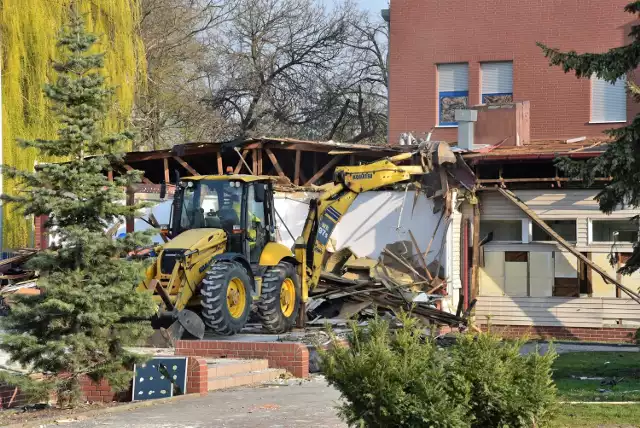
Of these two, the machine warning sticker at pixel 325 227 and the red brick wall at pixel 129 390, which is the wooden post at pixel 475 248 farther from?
the red brick wall at pixel 129 390

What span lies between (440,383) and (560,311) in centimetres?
1839

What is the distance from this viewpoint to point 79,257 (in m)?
13.2

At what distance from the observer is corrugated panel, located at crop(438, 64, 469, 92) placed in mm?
32969

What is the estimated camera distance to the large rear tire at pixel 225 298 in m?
18.5

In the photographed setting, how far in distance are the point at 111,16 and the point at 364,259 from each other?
39.5ft

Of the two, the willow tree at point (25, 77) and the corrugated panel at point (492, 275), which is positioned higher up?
the willow tree at point (25, 77)

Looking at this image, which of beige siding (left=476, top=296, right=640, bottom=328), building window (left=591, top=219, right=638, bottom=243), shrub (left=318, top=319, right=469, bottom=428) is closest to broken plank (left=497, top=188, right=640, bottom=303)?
beige siding (left=476, top=296, right=640, bottom=328)

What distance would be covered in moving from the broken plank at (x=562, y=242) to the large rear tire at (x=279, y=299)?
7.50 m

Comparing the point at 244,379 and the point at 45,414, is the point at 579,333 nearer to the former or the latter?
the point at 244,379

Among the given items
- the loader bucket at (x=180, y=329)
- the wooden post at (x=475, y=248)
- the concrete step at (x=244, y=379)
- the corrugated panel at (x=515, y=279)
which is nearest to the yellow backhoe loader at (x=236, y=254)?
the loader bucket at (x=180, y=329)

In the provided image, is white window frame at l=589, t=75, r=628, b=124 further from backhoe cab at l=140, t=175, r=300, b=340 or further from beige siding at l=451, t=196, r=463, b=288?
backhoe cab at l=140, t=175, r=300, b=340

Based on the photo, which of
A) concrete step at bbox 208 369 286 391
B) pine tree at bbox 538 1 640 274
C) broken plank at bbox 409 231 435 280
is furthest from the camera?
broken plank at bbox 409 231 435 280

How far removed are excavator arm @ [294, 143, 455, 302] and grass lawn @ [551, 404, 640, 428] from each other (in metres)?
9.73

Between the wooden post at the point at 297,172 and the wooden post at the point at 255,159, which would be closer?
the wooden post at the point at 255,159
